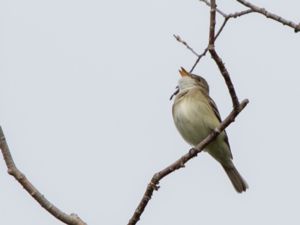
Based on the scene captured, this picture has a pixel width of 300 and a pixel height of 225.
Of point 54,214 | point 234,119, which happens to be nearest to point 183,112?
point 234,119

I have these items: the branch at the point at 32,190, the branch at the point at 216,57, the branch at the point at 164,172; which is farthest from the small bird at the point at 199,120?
the branch at the point at 32,190

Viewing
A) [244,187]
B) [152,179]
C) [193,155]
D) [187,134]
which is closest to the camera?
[152,179]

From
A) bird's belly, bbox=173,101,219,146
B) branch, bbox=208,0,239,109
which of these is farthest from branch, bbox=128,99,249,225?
bird's belly, bbox=173,101,219,146

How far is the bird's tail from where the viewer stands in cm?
848

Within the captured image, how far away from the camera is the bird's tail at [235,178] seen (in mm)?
8477

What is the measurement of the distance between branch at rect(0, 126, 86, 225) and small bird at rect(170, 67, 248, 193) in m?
3.53

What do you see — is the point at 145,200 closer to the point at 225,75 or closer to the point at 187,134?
the point at 225,75

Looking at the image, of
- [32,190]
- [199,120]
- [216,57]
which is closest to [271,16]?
[216,57]

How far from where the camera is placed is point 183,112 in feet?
25.3

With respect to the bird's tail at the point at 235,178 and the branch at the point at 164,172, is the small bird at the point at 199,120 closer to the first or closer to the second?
the bird's tail at the point at 235,178

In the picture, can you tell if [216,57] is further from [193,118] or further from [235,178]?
[235,178]

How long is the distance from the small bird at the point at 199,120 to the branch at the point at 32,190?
3526mm

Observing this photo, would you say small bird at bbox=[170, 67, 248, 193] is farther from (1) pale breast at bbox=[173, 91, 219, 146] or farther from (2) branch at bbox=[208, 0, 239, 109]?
(2) branch at bbox=[208, 0, 239, 109]

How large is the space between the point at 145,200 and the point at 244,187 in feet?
14.1
